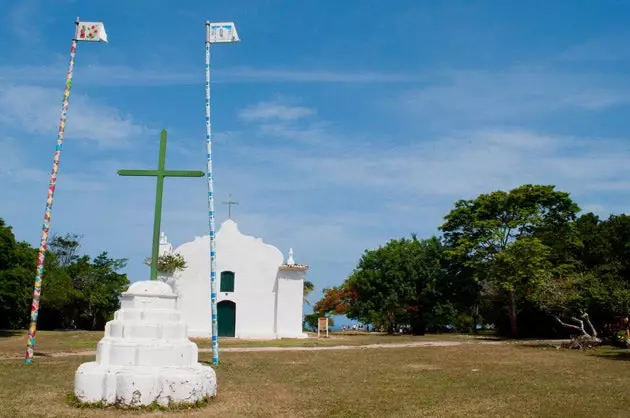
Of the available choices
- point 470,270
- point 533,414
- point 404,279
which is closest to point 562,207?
point 470,270

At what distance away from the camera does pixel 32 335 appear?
1573 centimetres

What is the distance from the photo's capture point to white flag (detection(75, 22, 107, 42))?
16.5 meters

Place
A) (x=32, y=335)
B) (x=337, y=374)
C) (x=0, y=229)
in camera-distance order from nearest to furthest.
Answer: (x=337, y=374)
(x=32, y=335)
(x=0, y=229)

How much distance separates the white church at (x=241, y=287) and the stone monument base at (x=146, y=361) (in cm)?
2148

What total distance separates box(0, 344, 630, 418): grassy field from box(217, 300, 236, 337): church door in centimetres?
1299

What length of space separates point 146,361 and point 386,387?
474 cm

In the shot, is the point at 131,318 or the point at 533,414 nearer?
the point at 533,414

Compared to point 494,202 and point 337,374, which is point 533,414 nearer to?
point 337,374

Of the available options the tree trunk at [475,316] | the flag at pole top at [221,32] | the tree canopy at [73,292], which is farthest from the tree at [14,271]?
the tree trunk at [475,316]

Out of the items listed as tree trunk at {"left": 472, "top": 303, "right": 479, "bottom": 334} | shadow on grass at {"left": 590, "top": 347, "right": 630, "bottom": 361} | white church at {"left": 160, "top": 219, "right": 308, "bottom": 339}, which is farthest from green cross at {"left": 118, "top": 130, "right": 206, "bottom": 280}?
tree trunk at {"left": 472, "top": 303, "right": 479, "bottom": 334}

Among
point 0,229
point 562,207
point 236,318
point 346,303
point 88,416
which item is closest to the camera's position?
point 88,416

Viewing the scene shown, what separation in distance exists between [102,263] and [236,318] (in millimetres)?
19177

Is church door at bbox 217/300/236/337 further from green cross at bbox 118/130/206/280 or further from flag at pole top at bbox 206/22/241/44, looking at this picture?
green cross at bbox 118/130/206/280

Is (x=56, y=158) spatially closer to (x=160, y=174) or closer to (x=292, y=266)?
(x=160, y=174)
